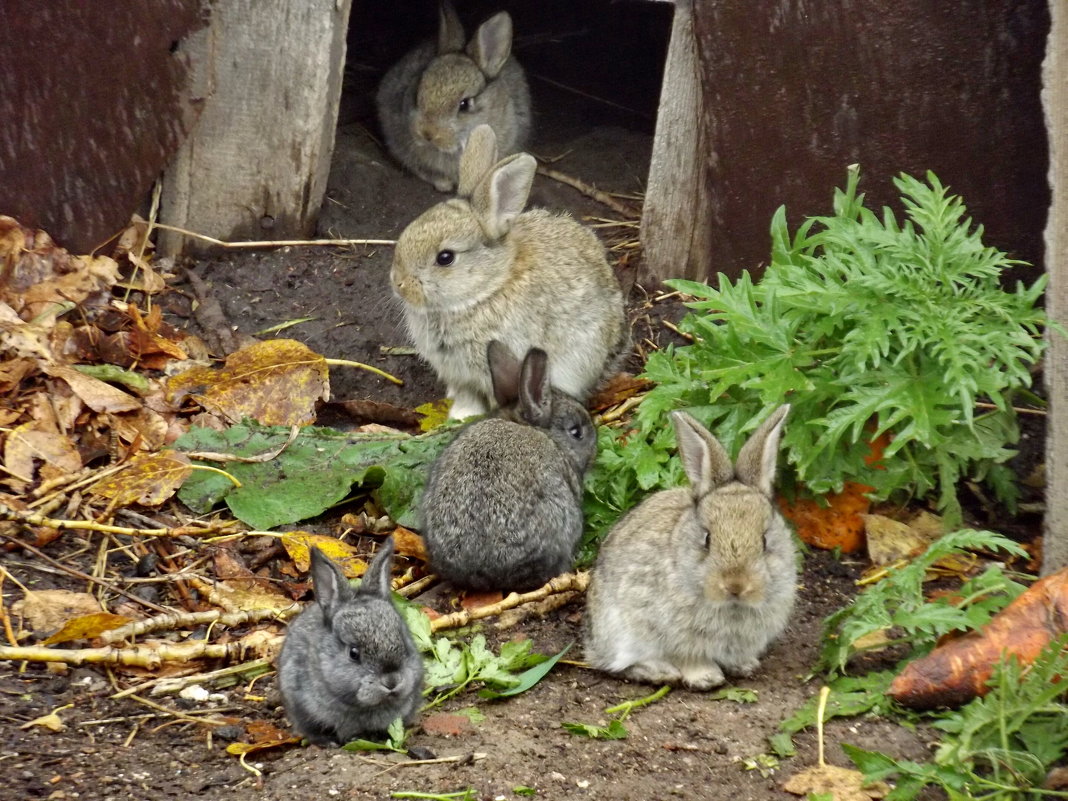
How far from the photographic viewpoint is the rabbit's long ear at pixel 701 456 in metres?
4.74

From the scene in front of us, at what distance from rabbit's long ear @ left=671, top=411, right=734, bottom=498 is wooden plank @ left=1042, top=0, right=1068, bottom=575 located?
1.22m

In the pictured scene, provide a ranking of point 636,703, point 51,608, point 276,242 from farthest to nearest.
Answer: point 276,242, point 51,608, point 636,703

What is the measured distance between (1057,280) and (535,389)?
2225 mm

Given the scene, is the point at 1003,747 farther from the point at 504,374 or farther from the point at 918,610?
the point at 504,374

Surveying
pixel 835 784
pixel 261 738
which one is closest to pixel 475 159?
pixel 261 738

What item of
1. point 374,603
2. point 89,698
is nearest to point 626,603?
point 374,603

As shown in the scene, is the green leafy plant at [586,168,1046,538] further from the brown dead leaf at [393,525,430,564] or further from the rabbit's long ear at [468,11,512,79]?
the rabbit's long ear at [468,11,512,79]

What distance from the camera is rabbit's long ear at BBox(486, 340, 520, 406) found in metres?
6.07

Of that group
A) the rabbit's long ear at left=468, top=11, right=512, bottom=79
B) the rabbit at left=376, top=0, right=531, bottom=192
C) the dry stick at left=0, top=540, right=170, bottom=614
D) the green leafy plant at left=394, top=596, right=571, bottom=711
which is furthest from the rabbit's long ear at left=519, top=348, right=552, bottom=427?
the rabbit's long ear at left=468, top=11, right=512, bottom=79

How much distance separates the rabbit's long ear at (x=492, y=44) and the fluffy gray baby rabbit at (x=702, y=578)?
15.2 ft

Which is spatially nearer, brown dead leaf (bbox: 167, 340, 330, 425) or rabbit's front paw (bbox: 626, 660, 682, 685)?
rabbit's front paw (bbox: 626, 660, 682, 685)

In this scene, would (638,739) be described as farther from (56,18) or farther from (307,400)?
(56,18)

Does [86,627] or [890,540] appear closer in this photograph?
[86,627]

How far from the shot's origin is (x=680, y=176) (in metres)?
7.07
